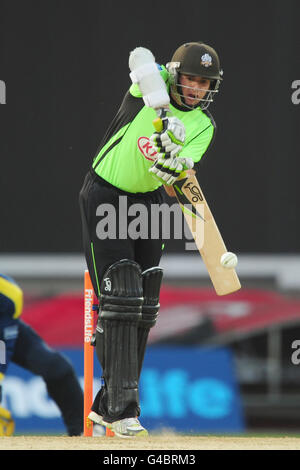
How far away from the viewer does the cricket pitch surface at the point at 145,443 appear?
129 inches

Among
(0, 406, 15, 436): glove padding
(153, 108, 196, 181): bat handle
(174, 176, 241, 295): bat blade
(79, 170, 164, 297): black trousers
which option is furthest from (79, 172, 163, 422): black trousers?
(0, 406, 15, 436): glove padding

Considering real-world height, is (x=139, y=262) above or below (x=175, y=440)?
above

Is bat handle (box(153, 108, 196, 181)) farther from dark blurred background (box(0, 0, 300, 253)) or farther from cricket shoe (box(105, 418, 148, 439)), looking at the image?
dark blurred background (box(0, 0, 300, 253))

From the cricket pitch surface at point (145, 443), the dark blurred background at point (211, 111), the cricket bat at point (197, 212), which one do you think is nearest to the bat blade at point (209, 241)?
the cricket bat at point (197, 212)

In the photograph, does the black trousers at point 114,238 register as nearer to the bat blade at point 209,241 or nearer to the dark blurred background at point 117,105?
the bat blade at point 209,241

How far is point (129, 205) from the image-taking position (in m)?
3.73

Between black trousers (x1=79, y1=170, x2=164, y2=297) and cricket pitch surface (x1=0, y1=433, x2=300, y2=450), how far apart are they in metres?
0.57

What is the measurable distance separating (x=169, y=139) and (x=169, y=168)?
100mm

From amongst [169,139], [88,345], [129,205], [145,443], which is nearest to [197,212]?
[129,205]

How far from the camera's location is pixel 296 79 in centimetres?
730

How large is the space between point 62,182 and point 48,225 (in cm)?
33

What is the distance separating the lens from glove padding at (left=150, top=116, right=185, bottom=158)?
346 cm

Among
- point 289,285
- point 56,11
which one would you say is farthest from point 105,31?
point 289,285

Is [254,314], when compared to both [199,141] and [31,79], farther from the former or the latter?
[199,141]
